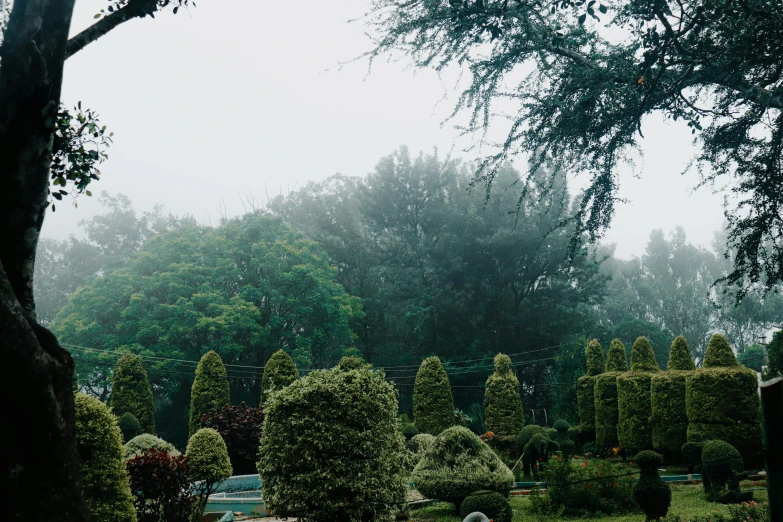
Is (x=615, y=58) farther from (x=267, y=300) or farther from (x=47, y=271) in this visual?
(x=47, y=271)

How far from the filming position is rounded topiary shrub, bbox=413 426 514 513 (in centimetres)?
1030

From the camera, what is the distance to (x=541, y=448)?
44.7 feet

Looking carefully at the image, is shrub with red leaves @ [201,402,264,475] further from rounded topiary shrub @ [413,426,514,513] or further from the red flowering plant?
the red flowering plant

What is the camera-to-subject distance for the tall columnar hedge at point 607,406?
18.5 m

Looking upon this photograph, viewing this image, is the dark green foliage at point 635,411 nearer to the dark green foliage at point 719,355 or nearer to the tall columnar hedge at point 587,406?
the dark green foliage at point 719,355

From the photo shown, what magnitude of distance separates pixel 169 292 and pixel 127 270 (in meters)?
3.23

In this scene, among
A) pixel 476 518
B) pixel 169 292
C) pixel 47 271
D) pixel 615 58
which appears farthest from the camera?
pixel 47 271

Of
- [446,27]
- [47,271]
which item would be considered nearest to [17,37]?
[446,27]

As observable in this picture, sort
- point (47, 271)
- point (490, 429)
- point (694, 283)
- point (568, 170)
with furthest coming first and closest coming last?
point (694, 283) → point (47, 271) → point (490, 429) → point (568, 170)

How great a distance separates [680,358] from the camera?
1652cm

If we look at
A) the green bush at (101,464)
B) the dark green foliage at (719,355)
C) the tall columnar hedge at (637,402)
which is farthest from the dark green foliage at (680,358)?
the green bush at (101,464)

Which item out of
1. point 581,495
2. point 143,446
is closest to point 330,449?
point 581,495

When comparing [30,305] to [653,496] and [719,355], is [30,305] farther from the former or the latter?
[719,355]

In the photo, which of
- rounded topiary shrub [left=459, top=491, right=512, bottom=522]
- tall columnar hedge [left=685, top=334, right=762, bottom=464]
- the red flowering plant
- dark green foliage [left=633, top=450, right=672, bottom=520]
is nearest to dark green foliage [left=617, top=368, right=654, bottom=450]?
tall columnar hedge [left=685, top=334, right=762, bottom=464]
